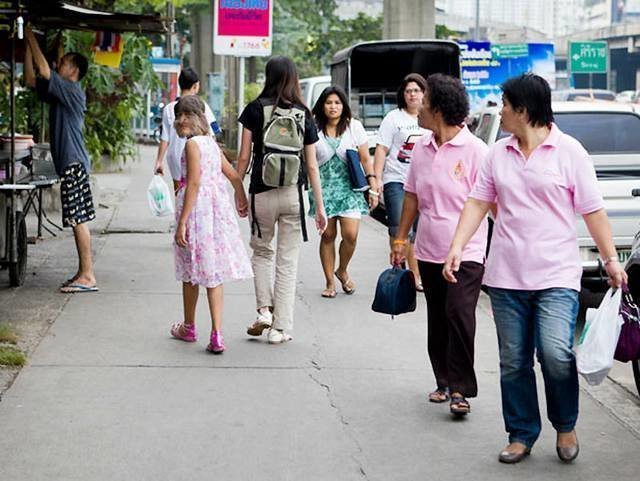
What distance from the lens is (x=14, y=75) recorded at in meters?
10.4

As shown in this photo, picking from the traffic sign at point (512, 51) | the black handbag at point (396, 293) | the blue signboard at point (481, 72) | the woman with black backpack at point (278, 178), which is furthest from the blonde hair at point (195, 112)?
the traffic sign at point (512, 51)

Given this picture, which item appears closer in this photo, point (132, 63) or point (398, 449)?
point (398, 449)

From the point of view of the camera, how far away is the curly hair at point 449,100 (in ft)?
22.4

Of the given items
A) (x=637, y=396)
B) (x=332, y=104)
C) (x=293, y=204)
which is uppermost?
(x=332, y=104)

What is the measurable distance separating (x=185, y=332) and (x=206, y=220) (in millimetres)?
841

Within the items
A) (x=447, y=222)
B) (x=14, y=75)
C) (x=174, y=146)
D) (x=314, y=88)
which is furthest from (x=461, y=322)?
(x=314, y=88)

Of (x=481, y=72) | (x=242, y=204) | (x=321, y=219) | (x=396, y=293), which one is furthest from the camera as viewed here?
(x=481, y=72)

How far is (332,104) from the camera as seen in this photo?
10.4 m

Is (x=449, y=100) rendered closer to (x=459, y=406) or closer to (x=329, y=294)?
(x=459, y=406)

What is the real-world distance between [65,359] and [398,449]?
2.64m

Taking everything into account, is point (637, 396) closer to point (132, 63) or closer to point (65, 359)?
point (65, 359)

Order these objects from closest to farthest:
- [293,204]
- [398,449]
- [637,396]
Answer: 1. [398,449]
2. [637,396]
3. [293,204]

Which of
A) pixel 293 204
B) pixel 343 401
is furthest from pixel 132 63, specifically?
pixel 343 401

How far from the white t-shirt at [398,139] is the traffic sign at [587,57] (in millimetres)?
54146
